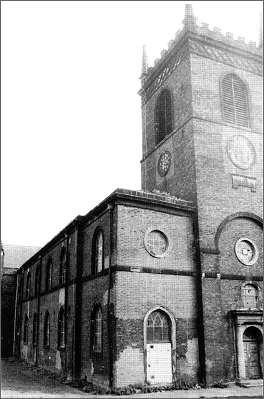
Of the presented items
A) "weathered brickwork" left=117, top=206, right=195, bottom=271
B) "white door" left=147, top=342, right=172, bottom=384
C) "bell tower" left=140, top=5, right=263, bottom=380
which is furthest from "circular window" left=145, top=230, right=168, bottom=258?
"white door" left=147, top=342, right=172, bottom=384

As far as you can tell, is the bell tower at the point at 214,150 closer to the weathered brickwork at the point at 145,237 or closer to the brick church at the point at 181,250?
the brick church at the point at 181,250

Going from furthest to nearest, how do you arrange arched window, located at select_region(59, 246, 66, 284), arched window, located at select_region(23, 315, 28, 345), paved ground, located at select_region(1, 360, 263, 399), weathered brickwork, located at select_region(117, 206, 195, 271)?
arched window, located at select_region(23, 315, 28, 345), arched window, located at select_region(59, 246, 66, 284), weathered brickwork, located at select_region(117, 206, 195, 271), paved ground, located at select_region(1, 360, 263, 399)

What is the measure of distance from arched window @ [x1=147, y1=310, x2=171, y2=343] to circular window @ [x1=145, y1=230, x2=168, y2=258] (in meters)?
2.35

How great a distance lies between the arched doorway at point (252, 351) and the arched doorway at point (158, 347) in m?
3.44

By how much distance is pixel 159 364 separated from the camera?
600 inches

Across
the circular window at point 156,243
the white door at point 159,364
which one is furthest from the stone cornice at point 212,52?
the white door at point 159,364

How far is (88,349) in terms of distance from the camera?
17.0 metres

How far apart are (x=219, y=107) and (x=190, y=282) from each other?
8.86m

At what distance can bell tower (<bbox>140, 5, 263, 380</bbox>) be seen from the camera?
56.8 ft

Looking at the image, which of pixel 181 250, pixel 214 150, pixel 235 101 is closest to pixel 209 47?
pixel 235 101

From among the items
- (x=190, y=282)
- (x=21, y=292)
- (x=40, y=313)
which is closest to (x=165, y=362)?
(x=190, y=282)

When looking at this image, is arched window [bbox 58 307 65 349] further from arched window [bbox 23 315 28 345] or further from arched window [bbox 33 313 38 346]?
arched window [bbox 23 315 28 345]

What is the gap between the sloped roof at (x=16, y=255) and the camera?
3881cm

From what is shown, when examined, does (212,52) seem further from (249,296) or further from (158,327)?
(158,327)
